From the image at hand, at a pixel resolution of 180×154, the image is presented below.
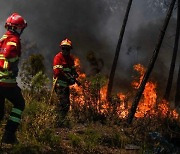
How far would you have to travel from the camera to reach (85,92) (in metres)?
9.32

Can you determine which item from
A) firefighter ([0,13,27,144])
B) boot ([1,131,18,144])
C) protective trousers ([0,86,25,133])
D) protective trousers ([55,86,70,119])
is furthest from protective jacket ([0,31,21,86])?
protective trousers ([55,86,70,119])

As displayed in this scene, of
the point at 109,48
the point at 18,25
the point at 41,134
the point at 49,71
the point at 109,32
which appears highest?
the point at 109,32

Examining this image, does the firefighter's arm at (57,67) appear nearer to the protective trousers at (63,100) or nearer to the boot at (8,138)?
the protective trousers at (63,100)

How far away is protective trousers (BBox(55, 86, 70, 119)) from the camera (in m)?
8.52

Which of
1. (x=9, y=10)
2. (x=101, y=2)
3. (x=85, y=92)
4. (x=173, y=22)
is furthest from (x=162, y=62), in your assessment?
(x=85, y=92)

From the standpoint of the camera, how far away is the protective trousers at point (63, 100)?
28.0ft

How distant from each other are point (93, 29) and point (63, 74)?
32050 millimetres

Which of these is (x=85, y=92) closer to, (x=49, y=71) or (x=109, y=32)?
(x=49, y=71)

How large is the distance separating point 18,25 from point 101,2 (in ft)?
130

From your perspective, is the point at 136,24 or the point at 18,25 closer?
Answer: the point at 18,25

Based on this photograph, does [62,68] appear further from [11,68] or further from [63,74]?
[11,68]

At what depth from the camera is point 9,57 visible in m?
5.84

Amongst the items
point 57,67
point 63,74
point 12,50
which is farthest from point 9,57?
point 63,74

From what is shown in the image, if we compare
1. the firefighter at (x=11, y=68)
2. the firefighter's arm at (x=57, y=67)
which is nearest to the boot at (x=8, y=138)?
the firefighter at (x=11, y=68)
